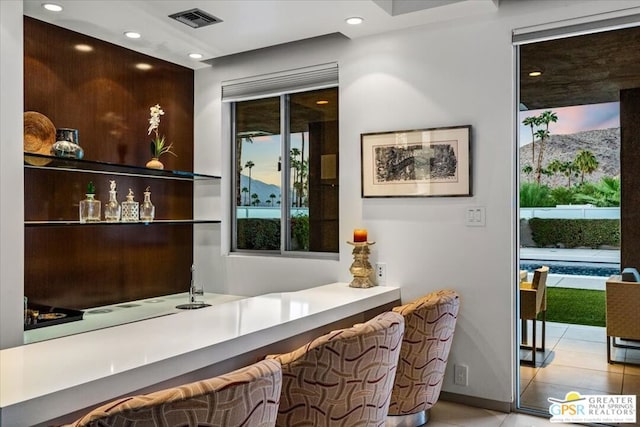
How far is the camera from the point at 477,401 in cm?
313

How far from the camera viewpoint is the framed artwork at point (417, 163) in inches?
124

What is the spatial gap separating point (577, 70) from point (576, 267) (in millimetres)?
1222

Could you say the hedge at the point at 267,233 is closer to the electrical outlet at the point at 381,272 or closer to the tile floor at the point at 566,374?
the electrical outlet at the point at 381,272

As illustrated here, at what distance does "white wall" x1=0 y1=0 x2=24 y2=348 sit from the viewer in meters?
2.18

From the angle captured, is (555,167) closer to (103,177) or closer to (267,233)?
A: (267,233)

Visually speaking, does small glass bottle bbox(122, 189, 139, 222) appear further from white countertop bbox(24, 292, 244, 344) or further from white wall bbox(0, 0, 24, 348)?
white wall bbox(0, 0, 24, 348)

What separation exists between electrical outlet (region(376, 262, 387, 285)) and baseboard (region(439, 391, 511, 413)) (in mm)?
803

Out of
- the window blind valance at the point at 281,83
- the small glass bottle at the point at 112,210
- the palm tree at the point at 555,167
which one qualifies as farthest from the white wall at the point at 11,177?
the palm tree at the point at 555,167

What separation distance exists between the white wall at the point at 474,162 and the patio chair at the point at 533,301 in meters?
0.27

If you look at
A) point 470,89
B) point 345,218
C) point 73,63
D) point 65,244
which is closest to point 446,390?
point 345,218

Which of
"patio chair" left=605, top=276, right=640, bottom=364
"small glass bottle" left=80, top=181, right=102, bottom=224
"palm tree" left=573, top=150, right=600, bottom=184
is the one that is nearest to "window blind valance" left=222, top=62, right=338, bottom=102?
"small glass bottle" left=80, top=181, right=102, bottom=224

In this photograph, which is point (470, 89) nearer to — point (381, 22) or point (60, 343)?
point (381, 22)

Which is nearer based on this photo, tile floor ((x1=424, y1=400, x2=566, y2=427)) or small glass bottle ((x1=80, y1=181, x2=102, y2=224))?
tile floor ((x1=424, y1=400, x2=566, y2=427))

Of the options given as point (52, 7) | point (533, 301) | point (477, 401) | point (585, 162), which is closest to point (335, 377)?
point (477, 401)
